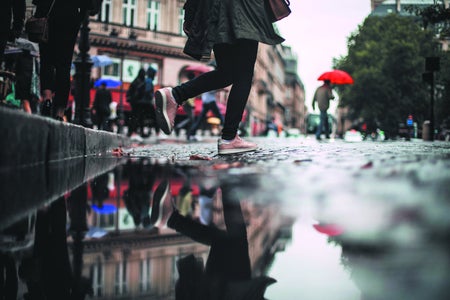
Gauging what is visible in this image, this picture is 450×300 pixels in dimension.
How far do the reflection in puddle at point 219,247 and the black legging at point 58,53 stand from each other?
8.77ft

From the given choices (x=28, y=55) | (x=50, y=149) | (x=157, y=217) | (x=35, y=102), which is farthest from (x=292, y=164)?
(x=35, y=102)

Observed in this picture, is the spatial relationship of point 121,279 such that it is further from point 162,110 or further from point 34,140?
point 162,110

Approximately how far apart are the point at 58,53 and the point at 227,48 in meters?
1.45

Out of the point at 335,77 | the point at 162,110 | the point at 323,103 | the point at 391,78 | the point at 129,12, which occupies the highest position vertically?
the point at 129,12

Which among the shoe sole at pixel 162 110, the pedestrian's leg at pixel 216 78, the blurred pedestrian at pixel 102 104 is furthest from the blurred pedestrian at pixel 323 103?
the shoe sole at pixel 162 110

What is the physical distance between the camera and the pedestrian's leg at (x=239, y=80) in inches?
164

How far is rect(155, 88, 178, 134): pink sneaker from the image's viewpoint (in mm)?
4276

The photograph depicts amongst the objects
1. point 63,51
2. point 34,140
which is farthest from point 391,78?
point 34,140

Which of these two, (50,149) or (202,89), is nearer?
(50,149)

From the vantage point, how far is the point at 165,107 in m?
4.29

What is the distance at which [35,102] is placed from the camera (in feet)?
37.9

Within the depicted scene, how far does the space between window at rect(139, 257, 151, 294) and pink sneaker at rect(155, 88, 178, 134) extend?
3.41 meters

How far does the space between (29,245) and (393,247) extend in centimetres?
73

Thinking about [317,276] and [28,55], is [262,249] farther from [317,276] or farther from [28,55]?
[28,55]
